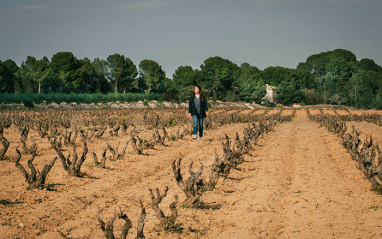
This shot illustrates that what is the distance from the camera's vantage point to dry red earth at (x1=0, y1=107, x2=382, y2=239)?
19.0 ft

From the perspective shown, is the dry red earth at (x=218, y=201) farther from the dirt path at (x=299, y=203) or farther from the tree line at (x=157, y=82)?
the tree line at (x=157, y=82)

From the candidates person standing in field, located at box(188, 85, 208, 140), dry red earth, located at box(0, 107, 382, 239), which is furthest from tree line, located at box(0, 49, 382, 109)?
dry red earth, located at box(0, 107, 382, 239)

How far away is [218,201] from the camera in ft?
24.3

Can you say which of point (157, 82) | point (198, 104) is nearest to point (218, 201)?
point (198, 104)

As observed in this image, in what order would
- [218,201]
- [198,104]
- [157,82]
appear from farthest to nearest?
1. [157,82]
2. [198,104]
3. [218,201]

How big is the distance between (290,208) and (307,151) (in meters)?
7.55

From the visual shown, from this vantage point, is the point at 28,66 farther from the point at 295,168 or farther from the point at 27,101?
the point at 295,168

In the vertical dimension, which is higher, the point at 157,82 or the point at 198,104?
the point at 157,82

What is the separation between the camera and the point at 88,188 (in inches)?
320

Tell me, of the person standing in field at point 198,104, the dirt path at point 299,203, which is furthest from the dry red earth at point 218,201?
the person standing in field at point 198,104

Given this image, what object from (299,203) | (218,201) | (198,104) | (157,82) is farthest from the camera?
(157,82)

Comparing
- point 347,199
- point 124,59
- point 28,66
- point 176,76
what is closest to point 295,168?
point 347,199

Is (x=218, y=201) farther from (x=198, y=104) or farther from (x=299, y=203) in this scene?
(x=198, y=104)

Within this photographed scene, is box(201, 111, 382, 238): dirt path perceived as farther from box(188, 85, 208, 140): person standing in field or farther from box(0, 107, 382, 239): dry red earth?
box(188, 85, 208, 140): person standing in field
